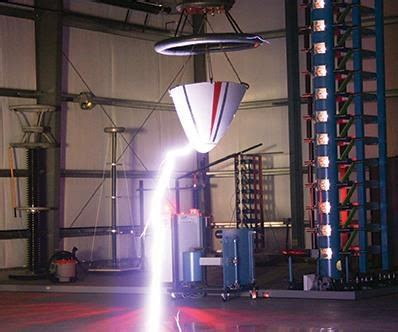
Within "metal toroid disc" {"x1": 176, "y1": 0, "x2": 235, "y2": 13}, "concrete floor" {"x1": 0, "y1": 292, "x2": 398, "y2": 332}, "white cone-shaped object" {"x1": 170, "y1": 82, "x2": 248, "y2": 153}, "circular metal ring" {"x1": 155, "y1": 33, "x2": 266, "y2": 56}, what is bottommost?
"concrete floor" {"x1": 0, "y1": 292, "x2": 398, "y2": 332}

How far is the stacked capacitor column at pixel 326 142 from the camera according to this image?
46.9ft

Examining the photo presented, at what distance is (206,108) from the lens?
1465 centimetres

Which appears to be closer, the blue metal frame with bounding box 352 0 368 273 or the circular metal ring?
the circular metal ring

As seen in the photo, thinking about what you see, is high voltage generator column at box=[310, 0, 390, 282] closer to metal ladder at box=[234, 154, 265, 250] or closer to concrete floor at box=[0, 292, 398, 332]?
concrete floor at box=[0, 292, 398, 332]

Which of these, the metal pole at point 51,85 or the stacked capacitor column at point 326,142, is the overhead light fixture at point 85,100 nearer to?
the metal pole at point 51,85

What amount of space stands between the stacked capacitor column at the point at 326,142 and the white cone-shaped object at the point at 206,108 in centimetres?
134

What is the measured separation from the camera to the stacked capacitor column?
1430 centimetres

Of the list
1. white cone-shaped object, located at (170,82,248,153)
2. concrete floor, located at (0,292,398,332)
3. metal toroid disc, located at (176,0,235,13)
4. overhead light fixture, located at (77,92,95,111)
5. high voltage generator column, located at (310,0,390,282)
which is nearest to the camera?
concrete floor, located at (0,292,398,332)

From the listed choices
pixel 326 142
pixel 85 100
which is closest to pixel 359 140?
pixel 326 142

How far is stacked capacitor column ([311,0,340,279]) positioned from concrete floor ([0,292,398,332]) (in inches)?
32.8

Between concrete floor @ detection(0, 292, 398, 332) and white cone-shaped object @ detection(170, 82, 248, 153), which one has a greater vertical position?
white cone-shaped object @ detection(170, 82, 248, 153)

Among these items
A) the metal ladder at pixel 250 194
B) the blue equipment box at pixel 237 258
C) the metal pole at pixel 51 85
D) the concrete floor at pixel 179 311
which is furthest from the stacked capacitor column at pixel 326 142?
the metal ladder at pixel 250 194

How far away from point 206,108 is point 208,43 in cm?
100

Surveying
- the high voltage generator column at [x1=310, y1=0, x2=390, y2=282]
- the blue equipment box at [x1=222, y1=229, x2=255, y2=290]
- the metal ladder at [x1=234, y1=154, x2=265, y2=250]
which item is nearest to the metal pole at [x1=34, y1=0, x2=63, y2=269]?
the metal ladder at [x1=234, y1=154, x2=265, y2=250]
